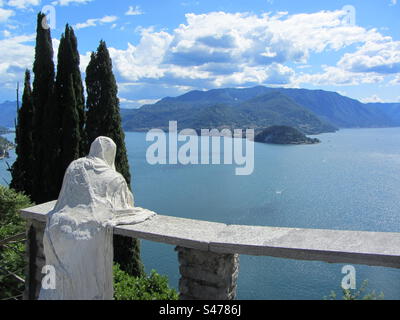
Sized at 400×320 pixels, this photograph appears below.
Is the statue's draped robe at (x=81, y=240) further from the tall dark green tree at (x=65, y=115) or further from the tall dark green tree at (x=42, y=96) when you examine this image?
the tall dark green tree at (x=42, y=96)

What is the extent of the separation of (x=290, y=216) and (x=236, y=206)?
4636 millimetres

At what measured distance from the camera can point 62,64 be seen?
48.1 ft

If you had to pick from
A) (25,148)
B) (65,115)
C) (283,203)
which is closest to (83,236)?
(65,115)

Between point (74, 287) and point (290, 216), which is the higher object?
point (74, 287)

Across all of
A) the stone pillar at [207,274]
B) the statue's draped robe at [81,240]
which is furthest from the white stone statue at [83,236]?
the stone pillar at [207,274]

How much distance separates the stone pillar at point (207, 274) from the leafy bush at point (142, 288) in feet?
9.36

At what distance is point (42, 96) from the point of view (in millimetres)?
14719

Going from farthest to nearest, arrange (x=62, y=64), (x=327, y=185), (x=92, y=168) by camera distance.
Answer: (x=327, y=185), (x=62, y=64), (x=92, y=168)

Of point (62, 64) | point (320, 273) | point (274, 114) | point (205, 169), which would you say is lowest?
point (320, 273)

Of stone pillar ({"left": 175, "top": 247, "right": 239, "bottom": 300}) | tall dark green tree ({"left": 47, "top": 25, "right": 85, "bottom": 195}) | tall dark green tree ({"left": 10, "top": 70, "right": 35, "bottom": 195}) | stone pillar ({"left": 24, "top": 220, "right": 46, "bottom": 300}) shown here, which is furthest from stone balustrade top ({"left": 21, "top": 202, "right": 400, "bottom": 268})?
tall dark green tree ({"left": 10, "top": 70, "right": 35, "bottom": 195})

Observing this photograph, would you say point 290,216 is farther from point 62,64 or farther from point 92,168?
point 92,168

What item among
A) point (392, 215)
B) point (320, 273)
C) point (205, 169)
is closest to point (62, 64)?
point (320, 273)

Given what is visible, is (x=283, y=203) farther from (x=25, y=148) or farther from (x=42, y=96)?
(x=42, y=96)

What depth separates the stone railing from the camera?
2920 mm
